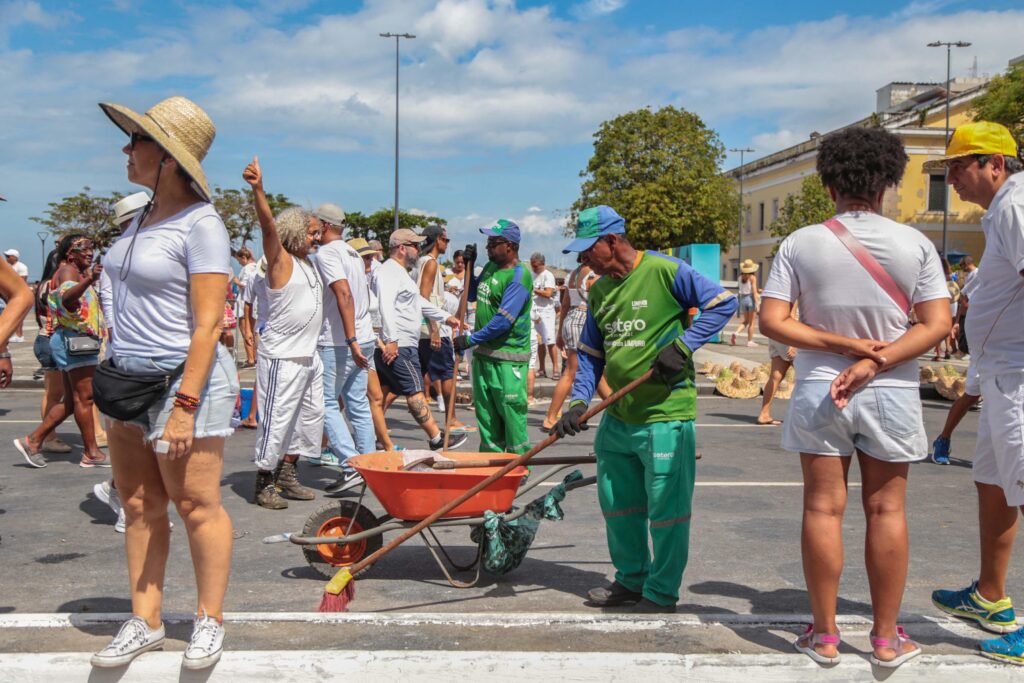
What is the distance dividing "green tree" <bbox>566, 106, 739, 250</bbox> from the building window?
37.7 ft

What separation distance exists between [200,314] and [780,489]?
4872 millimetres

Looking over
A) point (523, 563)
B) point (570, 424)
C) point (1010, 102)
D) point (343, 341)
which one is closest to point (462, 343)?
point (343, 341)

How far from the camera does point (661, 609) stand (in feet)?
13.9

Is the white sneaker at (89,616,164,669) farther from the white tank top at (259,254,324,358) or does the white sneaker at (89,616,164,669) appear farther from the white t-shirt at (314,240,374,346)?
the white t-shirt at (314,240,374,346)

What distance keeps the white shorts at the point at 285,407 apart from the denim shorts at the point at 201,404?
2.77m

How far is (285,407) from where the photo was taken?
6.25 meters

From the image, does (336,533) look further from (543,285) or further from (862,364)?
(543,285)

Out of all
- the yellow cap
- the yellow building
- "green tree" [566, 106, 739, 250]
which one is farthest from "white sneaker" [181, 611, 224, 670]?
"green tree" [566, 106, 739, 250]

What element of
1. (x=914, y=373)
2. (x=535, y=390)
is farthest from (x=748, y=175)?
(x=914, y=373)

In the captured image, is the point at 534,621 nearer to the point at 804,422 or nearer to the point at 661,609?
the point at 661,609

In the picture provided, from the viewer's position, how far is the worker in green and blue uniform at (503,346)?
259 inches

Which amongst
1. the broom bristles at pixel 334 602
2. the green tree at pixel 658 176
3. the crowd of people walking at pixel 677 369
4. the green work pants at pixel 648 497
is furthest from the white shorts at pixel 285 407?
the green tree at pixel 658 176

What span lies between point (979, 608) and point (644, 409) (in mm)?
1538

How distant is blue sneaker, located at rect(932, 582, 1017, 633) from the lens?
3783 millimetres
